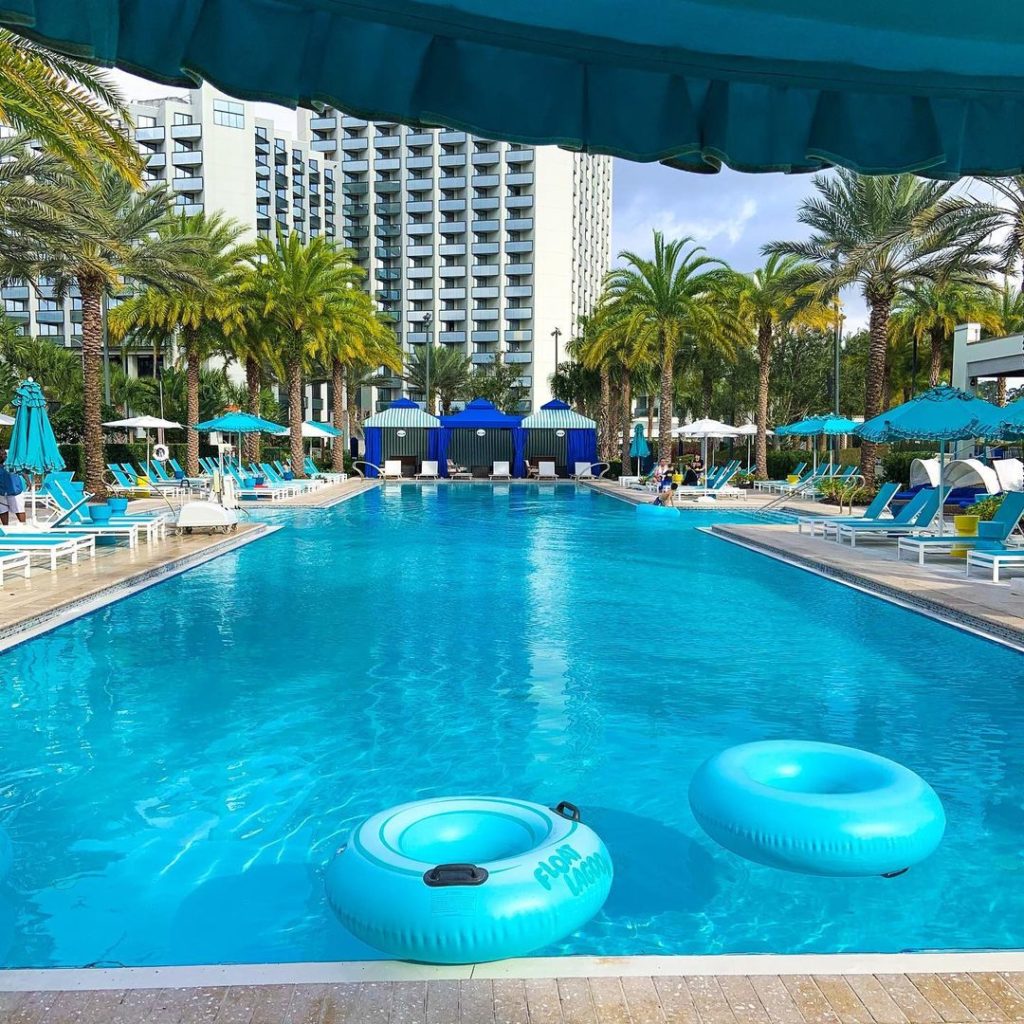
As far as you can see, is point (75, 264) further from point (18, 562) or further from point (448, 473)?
point (448, 473)

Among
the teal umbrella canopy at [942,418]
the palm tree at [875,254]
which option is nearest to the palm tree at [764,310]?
the palm tree at [875,254]

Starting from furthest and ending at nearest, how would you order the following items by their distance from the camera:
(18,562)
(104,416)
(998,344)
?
(104,416), (998,344), (18,562)

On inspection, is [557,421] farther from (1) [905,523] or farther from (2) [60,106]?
(2) [60,106]

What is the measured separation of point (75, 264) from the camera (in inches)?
845

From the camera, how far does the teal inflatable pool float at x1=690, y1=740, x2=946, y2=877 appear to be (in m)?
3.95

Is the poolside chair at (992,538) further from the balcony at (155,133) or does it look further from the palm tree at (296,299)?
the balcony at (155,133)

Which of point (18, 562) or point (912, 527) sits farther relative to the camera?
point (912, 527)

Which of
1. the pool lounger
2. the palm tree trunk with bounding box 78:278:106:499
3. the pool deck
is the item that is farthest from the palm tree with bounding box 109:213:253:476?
the pool deck

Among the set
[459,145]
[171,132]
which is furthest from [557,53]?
[459,145]

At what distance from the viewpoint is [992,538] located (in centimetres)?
1312

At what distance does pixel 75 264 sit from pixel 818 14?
2284cm

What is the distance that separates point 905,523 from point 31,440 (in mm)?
15044

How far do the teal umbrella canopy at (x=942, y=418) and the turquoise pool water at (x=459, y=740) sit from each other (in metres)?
3.52

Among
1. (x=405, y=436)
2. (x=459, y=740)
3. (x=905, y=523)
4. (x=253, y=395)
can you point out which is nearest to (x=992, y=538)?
(x=905, y=523)
